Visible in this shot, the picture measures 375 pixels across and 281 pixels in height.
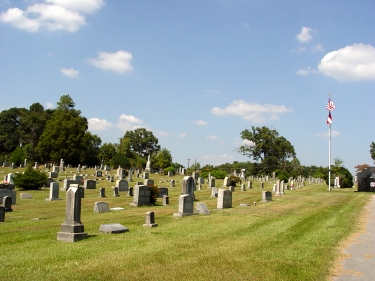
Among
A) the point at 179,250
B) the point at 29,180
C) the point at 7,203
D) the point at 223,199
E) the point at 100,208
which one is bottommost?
the point at 179,250

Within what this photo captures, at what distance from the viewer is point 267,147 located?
9100 centimetres

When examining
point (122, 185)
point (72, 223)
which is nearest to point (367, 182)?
point (122, 185)

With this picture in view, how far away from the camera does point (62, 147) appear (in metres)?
75.2

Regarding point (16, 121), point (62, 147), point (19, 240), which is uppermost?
point (16, 121)

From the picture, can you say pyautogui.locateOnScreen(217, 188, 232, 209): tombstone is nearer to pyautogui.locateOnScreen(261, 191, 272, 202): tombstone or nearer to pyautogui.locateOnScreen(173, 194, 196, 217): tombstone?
pyautogui.locateOnScreen(173, 194, 196, 217): tombstone

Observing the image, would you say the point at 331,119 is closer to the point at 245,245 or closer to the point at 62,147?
the point at 245,245

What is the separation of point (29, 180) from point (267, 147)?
67514mm

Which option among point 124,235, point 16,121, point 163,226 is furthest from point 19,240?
point 16,121

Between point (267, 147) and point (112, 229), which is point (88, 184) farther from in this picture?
point (267, 147)

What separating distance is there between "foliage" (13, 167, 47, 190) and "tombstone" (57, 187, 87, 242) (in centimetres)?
2232

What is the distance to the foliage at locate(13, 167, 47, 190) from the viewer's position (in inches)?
1236

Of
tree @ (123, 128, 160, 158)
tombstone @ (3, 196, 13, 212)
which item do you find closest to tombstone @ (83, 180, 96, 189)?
tombstone @ (3, 196, 13, 212)

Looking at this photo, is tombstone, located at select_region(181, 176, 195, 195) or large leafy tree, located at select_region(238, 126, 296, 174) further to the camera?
large leafy tree, located at select_region(238, 126, 296, 174)

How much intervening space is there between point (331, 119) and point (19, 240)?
122ft
